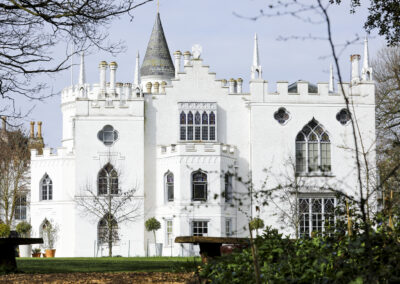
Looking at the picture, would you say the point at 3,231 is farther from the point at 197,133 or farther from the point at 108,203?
the point at 197,133

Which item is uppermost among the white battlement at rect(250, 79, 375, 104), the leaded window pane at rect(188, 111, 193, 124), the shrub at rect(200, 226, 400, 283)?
the white battlement at rect(250, 79, 375, 104)

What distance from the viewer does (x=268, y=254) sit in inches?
350

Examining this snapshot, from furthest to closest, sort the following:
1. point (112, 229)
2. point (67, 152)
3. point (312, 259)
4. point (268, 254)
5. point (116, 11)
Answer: point (67, 152) → point (112, 229) → point (116, 11) → point (268, 254) → point (312, 259)

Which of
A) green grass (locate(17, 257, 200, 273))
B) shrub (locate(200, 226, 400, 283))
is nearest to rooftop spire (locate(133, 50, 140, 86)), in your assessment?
green grass (locate(17, 257, 200, 273))

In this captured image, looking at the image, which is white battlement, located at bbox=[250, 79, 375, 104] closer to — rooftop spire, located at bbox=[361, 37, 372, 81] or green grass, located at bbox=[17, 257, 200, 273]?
rooftop spire, located at bbox=[361, 37, 372, 81]

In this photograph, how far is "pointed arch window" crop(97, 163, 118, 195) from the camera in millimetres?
42000

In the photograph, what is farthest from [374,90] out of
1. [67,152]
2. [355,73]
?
[67,152]

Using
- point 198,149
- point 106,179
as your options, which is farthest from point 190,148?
point 106,179

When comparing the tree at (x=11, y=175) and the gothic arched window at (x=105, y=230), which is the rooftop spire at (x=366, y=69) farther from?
the tree at (x=11, y=175)

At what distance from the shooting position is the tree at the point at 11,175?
55806 mm

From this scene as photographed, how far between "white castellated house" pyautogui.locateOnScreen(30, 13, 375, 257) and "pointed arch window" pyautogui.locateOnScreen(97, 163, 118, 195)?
0.18 ft

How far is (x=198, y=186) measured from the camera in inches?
1620

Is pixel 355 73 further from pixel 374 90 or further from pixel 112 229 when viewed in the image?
pixel 112 229

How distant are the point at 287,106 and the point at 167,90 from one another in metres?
6.94
